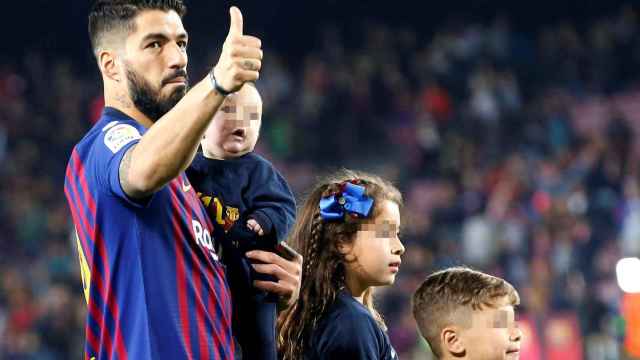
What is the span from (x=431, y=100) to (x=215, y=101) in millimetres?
13452

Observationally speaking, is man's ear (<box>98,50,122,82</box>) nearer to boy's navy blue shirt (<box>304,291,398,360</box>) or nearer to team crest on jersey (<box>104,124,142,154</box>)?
team crest on jersey (<box>104,124,142,154</box>)

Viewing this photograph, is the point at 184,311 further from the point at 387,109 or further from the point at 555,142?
the point at 387,109

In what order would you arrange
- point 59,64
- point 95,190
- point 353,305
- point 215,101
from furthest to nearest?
1. point 59,64
2. point 353,305
3. point 95,190
4. point 215,101

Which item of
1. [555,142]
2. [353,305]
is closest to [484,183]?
[555,142]

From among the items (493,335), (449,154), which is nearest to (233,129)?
(493,335)

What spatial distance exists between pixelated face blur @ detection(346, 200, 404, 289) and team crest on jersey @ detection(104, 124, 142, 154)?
1.03 meters

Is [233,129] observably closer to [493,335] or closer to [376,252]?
[376,252]

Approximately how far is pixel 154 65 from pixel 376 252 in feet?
3.53

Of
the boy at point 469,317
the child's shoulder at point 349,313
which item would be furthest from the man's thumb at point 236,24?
the boy at point 469,317

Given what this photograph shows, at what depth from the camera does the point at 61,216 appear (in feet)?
46.1

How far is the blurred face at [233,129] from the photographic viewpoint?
13.2ft

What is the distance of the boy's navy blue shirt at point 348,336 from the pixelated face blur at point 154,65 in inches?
35.8

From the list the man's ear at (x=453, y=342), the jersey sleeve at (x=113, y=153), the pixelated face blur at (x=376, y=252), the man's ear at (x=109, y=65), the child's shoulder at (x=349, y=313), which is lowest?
the man's ear at (x=453, y=342)

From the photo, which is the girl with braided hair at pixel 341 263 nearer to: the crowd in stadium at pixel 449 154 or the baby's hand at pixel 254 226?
the baby's hand at pixel 254 226
